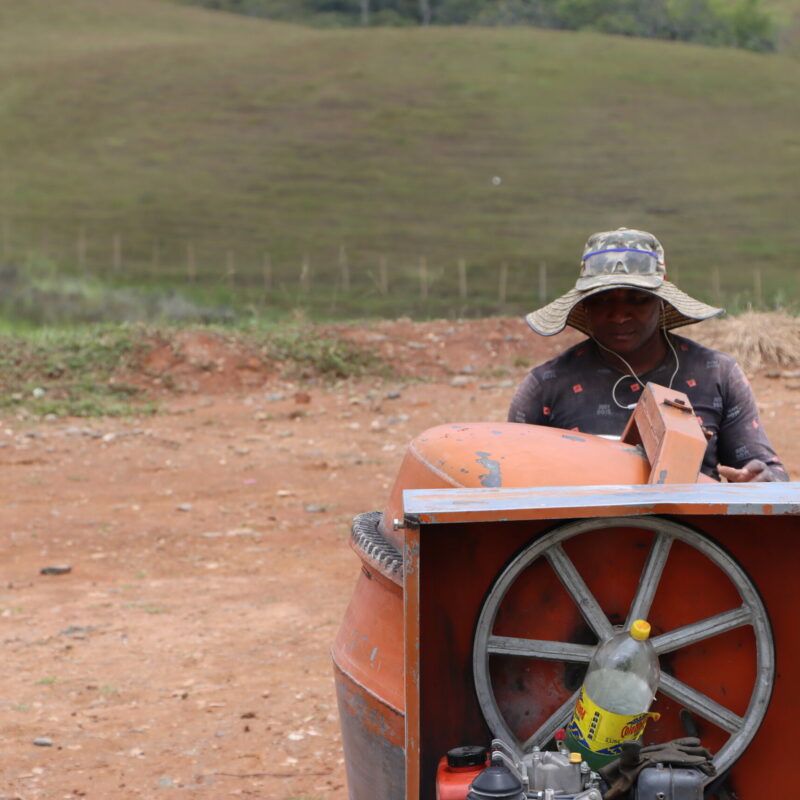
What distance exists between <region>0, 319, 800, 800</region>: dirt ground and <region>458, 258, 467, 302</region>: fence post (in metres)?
6.09

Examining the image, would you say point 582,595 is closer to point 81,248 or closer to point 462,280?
point 462,280

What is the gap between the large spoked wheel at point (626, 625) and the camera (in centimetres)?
214

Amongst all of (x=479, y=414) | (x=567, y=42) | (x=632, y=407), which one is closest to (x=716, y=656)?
(x=632, y=407)

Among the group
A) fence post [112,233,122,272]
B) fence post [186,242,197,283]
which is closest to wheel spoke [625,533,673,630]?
fence post [186,242,197,283]

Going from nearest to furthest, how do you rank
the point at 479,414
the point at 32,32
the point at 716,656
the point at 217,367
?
the point at 716,656 → the point at 479,414 → the point at 217,367 → the point at 32,32

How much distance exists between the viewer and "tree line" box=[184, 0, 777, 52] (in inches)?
2008

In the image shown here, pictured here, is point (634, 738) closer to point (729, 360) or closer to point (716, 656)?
point (716, 656)

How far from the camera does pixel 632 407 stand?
9.58 feet

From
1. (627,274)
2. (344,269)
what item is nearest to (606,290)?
(627,274)

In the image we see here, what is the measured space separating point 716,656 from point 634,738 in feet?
0.86

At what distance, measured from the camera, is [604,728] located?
2021 mm

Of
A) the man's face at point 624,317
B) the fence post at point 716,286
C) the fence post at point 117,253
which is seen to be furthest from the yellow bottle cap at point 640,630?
the fence post at point 117,253

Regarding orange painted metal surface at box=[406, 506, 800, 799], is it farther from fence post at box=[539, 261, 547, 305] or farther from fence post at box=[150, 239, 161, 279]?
fence post at box=[150, 239, 161, 279]

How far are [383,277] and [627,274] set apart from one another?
16761 mm
